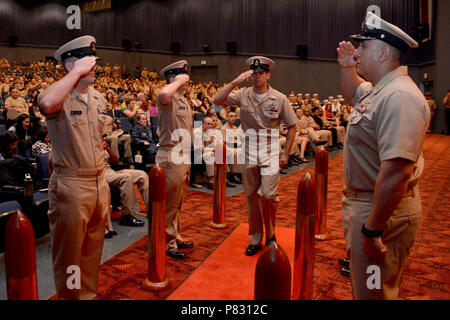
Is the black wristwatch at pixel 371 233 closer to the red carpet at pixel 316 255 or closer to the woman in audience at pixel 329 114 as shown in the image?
the red carpet at pixel 316 255

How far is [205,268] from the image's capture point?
10.2 ft

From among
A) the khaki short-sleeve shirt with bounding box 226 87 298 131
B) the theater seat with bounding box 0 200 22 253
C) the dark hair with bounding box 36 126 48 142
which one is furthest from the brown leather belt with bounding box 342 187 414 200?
the dark hair with bounding box 36 126 48 142

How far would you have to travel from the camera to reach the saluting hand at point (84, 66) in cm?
202

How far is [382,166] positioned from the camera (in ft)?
4.84

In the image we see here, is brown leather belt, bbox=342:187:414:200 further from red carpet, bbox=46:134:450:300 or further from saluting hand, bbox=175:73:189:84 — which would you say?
saluting hand, bbox=175:73:189:84

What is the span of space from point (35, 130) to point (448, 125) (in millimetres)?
14449

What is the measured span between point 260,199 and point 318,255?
752mm

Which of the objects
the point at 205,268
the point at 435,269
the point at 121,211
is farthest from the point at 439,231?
the point at 121,211

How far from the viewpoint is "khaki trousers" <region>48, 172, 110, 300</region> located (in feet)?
7.04

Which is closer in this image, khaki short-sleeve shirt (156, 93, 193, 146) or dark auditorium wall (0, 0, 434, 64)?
khaki short-sleeve shirt (156, 93, 193, 146)

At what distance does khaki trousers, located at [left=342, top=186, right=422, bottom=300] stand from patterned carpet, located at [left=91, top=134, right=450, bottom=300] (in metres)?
1.08

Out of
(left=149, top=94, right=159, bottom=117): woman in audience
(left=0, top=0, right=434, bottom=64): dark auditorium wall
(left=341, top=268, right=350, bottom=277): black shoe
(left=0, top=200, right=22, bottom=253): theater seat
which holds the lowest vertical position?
(left=341, top=268, right=350, bottom=277): black shoe

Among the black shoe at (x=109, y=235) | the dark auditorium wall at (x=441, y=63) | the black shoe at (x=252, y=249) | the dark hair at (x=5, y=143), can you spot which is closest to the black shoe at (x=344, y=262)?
the black shoe at (x=252, y=249)
